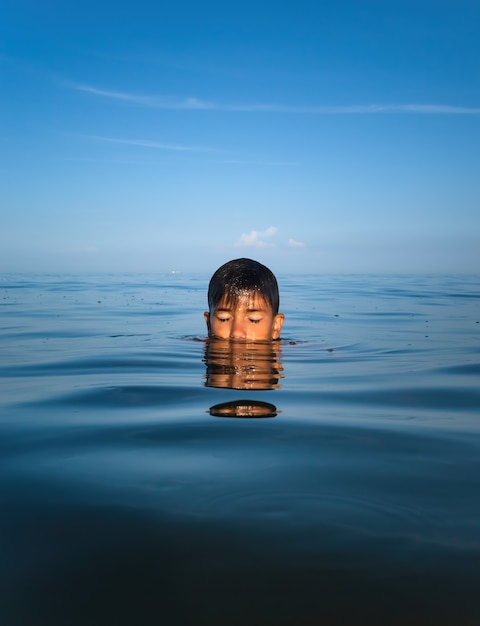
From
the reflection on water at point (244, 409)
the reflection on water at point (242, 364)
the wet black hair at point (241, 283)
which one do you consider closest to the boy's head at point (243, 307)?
the wet black hair at point (241, 283)

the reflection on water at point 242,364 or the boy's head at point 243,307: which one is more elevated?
the boy's head at point 243,307

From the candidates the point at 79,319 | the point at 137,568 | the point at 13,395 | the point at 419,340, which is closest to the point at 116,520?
the point at 137,568

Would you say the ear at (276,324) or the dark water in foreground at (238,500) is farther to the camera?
the ear at (276,324)

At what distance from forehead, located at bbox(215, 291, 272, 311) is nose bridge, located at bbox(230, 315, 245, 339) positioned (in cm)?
13

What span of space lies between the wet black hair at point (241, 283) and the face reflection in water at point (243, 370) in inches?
19.3

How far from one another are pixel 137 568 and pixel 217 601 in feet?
0.72

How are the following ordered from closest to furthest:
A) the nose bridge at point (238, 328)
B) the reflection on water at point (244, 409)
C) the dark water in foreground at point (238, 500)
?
the dark water in foreground at point (238, 500), the reflection on water at point (244, 409), the nose bridge at point (238, 328)

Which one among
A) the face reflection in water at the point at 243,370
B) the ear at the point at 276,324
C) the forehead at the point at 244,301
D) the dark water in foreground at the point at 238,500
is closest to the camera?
the dark water in foreground at the point at 238,500

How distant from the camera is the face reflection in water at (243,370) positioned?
121 inches

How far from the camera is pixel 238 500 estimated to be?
1.69 meters

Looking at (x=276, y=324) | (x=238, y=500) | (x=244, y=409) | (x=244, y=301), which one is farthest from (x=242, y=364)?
(x=238, y=500)

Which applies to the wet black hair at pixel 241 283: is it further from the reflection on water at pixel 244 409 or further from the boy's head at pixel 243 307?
the reflection on water at pixel 244 409

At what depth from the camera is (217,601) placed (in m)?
1.16

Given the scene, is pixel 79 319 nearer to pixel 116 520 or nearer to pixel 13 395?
pixel 13 395
